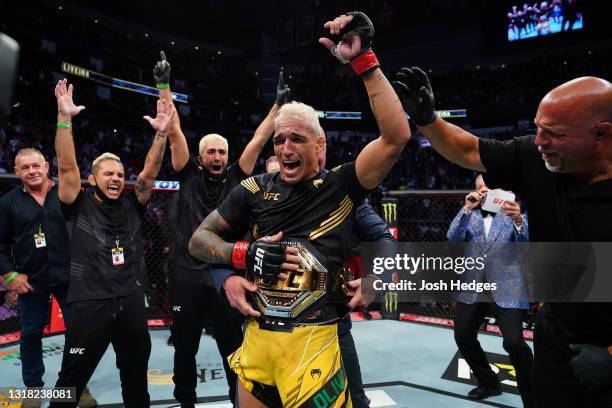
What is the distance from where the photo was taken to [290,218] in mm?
1773

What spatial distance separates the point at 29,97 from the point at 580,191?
53.5 feet

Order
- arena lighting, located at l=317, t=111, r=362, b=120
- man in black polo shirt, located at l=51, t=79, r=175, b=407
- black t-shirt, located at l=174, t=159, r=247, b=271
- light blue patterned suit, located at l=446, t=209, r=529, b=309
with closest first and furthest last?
man in black polo shirt, located at l=51, t=79, r=175, b=407
black t-shirt, located at l=174, t=159, r=247, b=271
light blue patterned suit, located at l=446, t=209, r=529, b=309
arena lighting, located at l=317, t=111, r=362, b=120

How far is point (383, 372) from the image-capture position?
14.1 ft

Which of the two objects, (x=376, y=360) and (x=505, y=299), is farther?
(x=376, y=360)

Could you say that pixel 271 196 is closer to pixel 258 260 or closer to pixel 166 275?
pixel 258 260

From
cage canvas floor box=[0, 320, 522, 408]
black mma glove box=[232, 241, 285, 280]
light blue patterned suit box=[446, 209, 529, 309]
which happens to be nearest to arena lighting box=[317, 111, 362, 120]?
cage canvas floor box=[0, 320, 522, 408]

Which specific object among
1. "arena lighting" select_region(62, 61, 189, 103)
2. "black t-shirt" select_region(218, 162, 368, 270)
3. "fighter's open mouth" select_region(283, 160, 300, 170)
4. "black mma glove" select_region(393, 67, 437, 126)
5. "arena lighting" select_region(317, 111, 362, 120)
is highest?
"arena lighting" select_region(62, 61, 189, 103)

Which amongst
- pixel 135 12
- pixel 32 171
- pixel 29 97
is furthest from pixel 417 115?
pixel 135 12

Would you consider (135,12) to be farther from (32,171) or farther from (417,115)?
(417,115)

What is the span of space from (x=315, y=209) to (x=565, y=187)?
909 mm

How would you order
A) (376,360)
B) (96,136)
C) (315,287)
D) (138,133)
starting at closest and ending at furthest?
(315,287)
(376,360)
(96,136)
(138,133)

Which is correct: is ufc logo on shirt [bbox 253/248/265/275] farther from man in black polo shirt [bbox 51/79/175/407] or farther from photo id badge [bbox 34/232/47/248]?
photo id badge [bbox 34/232/47/248]

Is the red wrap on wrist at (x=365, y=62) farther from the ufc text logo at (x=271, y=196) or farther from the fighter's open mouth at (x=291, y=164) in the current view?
the ufc text logo at (x=271, y=196)

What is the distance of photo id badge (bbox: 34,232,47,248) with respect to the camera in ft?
12.3
